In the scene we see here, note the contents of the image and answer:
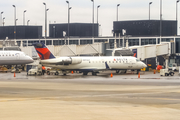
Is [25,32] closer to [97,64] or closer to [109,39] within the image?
[109,39]

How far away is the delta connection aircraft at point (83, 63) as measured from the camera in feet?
182

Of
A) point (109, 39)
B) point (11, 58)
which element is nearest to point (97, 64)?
point (11, 58)

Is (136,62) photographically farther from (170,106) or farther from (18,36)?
(18,36)

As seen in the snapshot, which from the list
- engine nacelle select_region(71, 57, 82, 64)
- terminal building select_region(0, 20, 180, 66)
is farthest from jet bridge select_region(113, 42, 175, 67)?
engine nacelle select_region(71, 57, 82, 64)

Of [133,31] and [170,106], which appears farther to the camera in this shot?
[133,31]

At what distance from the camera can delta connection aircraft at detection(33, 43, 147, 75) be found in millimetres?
55625

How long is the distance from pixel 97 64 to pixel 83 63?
2.65 metres

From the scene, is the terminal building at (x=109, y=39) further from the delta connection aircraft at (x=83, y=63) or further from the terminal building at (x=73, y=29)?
the delta connection aircraft at (x=83, y=63)

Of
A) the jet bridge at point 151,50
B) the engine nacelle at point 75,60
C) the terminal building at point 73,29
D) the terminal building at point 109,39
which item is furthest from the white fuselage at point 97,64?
the terminal building at point 73,29

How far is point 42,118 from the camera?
51.9 ft

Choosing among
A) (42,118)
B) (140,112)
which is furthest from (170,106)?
(42,118)

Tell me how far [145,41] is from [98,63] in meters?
45.3

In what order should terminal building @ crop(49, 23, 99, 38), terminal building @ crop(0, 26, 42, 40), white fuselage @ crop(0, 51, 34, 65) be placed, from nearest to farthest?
white fuselage @ crop(0, 51, 34, 65), terminal building @ crop(49, 23, 99, 38), terminal building @ crop(0, 26, 42, 40)

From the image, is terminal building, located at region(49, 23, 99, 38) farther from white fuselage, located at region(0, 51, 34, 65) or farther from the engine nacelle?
the engine nacelle
